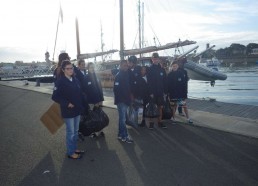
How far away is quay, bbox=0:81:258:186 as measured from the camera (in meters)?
4.09

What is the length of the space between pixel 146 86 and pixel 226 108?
3899mm

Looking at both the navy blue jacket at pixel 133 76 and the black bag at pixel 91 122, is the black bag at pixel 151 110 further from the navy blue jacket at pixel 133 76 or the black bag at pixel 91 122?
the black bag at pixel 91 122

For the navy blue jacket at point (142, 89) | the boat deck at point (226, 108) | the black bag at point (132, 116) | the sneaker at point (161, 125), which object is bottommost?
the sneaker at point (161, 125)

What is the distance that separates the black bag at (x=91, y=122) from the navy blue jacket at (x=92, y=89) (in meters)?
0.25

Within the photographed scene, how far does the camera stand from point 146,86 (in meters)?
6.79

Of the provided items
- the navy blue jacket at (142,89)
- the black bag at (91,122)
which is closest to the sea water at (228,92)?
the navy blue jacket at (142,89)

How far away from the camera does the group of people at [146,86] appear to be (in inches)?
227

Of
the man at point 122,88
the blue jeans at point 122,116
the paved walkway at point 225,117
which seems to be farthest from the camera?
the paved walkway at point 225,117

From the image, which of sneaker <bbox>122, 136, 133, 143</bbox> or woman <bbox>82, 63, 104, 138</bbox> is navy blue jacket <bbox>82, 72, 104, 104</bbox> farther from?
sneaker <bbox>122, 136, 133, 143</bbox>

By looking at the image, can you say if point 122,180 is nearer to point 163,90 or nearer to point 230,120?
point 163,90

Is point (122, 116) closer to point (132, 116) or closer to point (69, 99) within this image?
point (132, 116)

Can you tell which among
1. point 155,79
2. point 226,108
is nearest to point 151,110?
point 155,79

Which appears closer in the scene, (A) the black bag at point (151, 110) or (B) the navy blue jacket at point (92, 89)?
(B) the navy blue jacket at point (92, 89)

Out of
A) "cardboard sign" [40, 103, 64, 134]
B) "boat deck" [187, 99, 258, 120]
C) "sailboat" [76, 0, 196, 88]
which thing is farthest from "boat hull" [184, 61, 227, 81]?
"cardboard sign" [40, 103, 64, 134]
